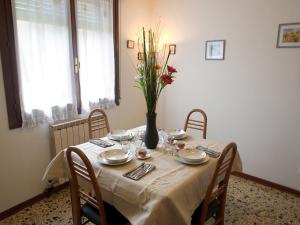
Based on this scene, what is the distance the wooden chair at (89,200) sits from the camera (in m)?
1.39

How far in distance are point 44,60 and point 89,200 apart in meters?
1.47

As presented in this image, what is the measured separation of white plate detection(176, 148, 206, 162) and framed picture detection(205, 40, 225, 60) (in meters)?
1.57

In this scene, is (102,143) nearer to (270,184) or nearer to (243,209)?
(243,209)

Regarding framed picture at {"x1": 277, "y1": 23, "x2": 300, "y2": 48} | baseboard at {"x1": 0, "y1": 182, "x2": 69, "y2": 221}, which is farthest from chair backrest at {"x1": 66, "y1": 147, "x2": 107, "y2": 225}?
framed picture at {"x1": 277, "y1": 23, "x2": 300, "y2": 48}

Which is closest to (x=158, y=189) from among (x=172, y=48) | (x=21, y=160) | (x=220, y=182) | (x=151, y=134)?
(x=151, y=134)

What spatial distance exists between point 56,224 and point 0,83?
134 cm

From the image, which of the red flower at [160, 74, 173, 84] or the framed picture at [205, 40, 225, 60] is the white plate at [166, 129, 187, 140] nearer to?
the red flower at [160, 74, 173, 84]

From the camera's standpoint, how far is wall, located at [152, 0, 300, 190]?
2.51 m

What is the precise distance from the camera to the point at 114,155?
1.74 meters

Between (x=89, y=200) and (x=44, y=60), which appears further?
(x=44, y=60)

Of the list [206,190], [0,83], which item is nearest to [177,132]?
[206,190]

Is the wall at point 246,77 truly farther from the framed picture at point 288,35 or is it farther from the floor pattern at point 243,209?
the floor pattern at point 243,209

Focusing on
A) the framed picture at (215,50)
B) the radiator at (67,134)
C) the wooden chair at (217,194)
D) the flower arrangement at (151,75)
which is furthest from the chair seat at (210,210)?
the framed picture at (215,50)

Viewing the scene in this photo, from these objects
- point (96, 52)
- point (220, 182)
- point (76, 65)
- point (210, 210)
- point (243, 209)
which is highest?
point (96, 52)
